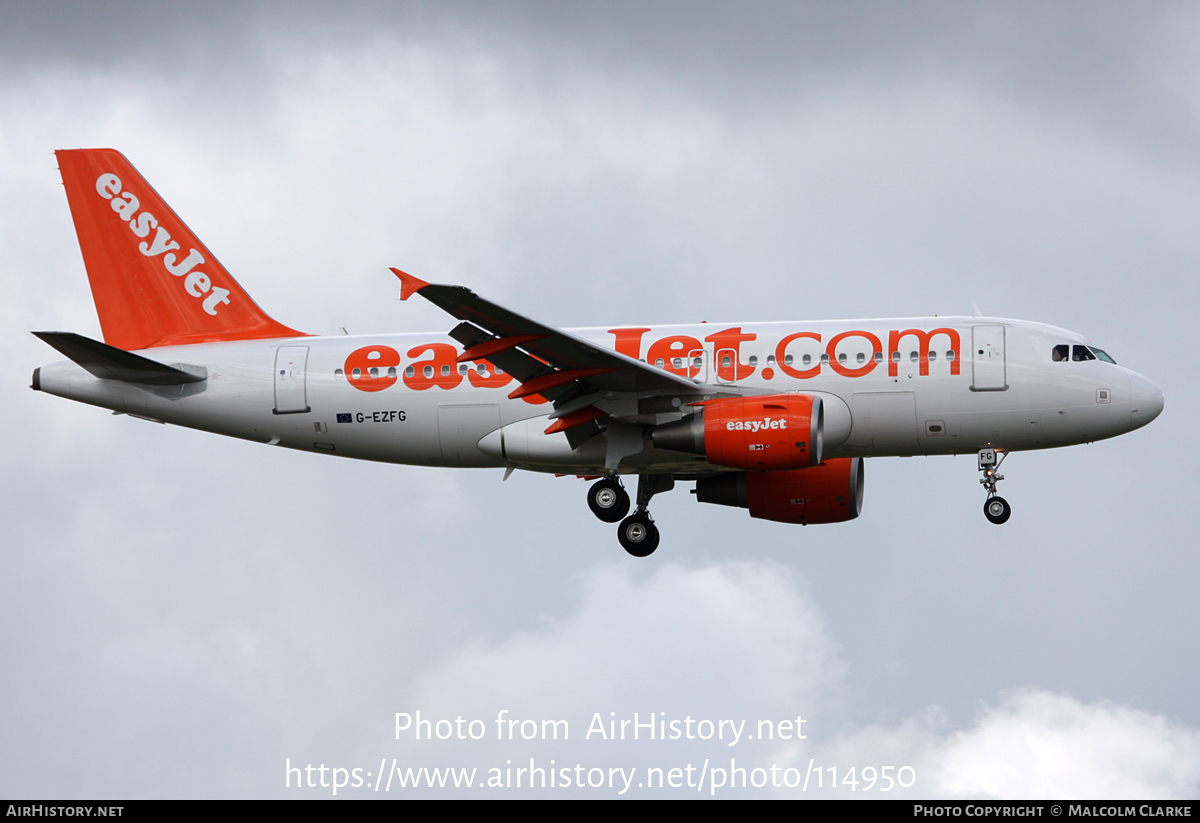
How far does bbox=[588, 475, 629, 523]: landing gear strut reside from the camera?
33281mm

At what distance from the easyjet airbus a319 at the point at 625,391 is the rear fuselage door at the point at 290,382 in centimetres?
5

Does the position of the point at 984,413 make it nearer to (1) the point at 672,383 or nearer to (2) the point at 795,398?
(2) the point at 795,398

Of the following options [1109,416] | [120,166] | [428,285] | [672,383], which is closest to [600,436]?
[672,383]

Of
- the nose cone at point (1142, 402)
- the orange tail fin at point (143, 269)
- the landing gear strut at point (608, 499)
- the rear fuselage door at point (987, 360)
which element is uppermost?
the orange tail fin at point (143, 269)

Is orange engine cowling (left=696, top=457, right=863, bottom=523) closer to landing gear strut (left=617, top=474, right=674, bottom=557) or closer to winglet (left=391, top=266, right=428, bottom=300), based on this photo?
landing gear strut (left=617, top=474, right=674, bottom=557)

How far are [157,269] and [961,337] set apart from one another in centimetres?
2080

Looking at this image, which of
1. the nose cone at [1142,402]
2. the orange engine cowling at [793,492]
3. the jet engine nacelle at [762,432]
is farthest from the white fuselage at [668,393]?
the orange engine cowling at [793,492]

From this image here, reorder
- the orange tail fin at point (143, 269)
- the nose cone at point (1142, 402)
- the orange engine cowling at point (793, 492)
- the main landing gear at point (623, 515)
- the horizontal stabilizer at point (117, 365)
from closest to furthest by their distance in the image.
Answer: the nose cone at point (1142, 402)
the horizontal stabilizer at point (117, 365)
the main landing gear at point (623, 515)
the orange engine cowling at point (793, 492)
the orange tail fin at point (143, 269)

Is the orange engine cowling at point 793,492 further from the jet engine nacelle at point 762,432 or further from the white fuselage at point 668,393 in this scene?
the jet engine nacelle at point 762,432

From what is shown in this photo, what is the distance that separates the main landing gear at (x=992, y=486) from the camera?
102 ft

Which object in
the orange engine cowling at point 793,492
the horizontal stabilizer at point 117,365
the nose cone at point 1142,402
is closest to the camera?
the nose cone at point 1142,402

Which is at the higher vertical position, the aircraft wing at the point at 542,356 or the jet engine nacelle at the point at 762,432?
the aircraft wing at the point at 542,356

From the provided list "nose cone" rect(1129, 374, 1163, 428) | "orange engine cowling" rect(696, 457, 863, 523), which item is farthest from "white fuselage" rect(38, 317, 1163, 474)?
"orange engine cowling" rect(696, 457, 863, 523)

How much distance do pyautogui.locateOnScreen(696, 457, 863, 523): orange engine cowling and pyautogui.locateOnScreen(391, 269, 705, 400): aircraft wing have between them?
4567mm
